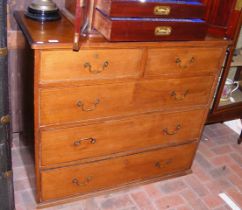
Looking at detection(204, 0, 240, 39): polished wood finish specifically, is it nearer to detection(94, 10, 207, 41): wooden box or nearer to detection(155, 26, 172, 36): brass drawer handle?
detection(94, 10, 207, 41): wooden box

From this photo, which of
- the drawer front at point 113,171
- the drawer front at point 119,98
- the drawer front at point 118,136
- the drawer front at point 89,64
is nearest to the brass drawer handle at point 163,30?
the drawer front at point 89,64

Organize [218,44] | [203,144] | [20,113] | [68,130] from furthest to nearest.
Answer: [203,144]
[20,113]
[218,44]
[68,130]

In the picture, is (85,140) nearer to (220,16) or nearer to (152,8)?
(152,8)

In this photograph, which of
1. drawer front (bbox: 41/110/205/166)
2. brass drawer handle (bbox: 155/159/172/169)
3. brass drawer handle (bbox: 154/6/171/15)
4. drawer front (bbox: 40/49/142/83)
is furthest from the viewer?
brass drawer handle (bbox: 155/159/172/169)

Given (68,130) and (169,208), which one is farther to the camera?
(169,208)

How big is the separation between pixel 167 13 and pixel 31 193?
4.54ft

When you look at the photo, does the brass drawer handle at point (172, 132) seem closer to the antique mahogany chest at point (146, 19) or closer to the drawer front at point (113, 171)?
the drawer front at point (113, 171)

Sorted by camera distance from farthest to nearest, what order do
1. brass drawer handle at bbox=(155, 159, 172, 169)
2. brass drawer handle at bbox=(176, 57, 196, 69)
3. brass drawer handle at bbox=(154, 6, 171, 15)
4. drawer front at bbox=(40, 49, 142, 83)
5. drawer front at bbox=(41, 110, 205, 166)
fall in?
brass drawer handle at bbox=(155, 159, 172, 169)
brass drawer handle at bbox=(176, 57, 196, 69)
drawer front at bbox=(41, 110, 205, 166)
brass drawer handle at bbox=(154, 6, 171, 15)
drawer front at bbox=(40, 49, 142, 83)

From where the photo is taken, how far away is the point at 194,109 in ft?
6.91

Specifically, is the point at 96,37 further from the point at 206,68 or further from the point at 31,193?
the point at 31,193

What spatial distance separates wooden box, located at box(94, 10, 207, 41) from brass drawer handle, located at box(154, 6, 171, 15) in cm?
3

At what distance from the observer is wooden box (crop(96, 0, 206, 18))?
1.53 m

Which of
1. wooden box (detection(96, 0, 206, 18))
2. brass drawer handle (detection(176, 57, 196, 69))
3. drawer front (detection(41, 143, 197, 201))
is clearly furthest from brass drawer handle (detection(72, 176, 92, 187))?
wooden box (detection(96, 0, 206, 18))

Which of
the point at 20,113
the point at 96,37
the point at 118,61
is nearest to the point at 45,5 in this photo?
the point at 96,37
